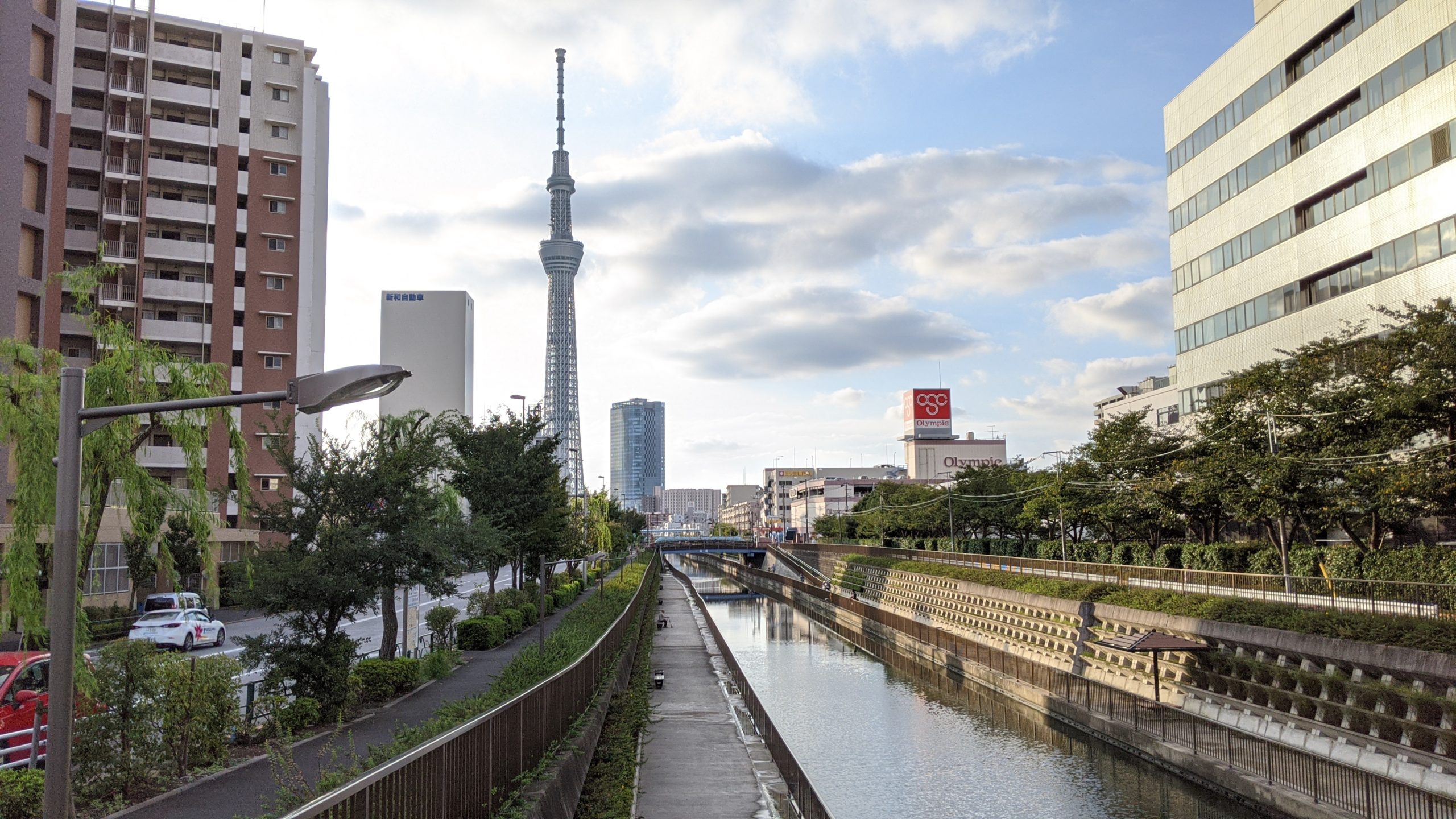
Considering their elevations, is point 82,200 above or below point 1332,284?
above

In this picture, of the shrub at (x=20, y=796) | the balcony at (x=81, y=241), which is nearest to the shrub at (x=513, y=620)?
the shrub at (x=20, y=796)

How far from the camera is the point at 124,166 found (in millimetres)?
63062

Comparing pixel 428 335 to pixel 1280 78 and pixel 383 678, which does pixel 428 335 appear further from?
pixel 383 678

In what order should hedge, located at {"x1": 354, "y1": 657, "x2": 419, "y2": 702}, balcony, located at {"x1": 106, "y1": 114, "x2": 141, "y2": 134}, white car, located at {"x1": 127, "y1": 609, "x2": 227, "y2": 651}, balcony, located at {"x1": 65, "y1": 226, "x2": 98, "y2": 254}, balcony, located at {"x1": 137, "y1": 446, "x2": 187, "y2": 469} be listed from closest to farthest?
hedge, located at {"x1": 354, "y1": 657, "x2": 419, "y2": 702}
white car, located at {"x1": 127, "y1": 609, "x2": 227, "y2": 651}
balcony, located at {"x1": 65, "y1": 226, "x2": 98, "y2": 254}
balcony, located at {"x1": 106, "y1": 114, "x2": 141, "y2": 134}
balcony, located at {"x1": 137, "y1": 446, "x2": 187, "y2": 469}

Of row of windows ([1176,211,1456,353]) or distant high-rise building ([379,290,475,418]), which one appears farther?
distant high-rise building ([379,290,475,418])

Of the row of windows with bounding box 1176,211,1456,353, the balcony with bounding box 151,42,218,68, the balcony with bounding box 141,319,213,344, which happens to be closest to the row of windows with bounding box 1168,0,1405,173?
the row of windows with bounding box 1176,211,1456,353

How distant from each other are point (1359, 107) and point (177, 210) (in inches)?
2746

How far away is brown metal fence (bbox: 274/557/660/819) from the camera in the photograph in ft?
21.4

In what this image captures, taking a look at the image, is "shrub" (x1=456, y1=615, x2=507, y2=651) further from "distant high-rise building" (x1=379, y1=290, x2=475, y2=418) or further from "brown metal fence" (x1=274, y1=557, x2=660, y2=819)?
"distant high-rise building" (x1=379, y1=290, x2=475, y2=418)

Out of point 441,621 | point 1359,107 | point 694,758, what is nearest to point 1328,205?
point 1359,107

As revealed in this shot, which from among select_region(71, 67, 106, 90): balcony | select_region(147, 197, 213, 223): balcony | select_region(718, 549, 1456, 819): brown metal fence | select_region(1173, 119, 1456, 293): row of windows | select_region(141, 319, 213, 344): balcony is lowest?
select_region(718, 549, 1456, 819): brown metal fence

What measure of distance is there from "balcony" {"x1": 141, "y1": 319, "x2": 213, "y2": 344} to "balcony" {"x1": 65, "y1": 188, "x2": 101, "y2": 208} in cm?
598

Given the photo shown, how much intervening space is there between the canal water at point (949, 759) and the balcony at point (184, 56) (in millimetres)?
57115

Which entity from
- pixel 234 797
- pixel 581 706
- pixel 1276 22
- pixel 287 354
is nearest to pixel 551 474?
pixel 581 706
